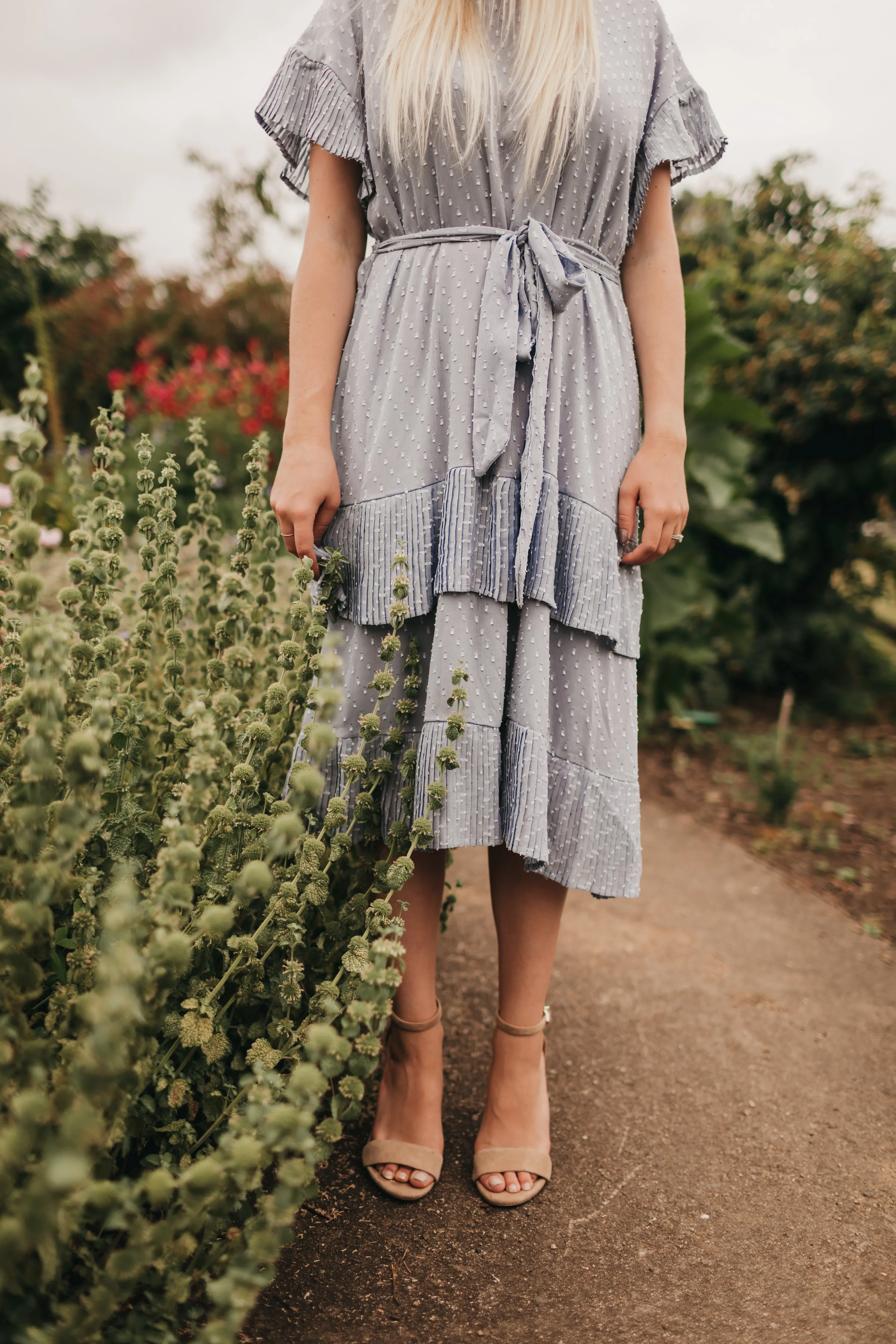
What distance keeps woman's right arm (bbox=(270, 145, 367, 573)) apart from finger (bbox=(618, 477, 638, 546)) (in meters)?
0.47

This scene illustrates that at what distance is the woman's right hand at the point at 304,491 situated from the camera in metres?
1.44

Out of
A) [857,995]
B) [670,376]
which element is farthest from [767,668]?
[670,376]

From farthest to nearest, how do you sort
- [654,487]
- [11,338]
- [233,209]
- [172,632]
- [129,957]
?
[11,338] < [233,209] < [654,487] < [172,632] < [129,957]

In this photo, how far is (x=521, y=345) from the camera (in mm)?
1426

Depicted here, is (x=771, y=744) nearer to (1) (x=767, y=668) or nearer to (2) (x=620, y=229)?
(1) (x=767, y=668)

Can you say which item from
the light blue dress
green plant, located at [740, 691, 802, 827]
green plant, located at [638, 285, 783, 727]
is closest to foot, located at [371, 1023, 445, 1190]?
the light blue dress

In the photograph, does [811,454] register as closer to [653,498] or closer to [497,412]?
[653,498]

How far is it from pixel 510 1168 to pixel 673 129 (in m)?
1.75

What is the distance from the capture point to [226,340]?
1023cm

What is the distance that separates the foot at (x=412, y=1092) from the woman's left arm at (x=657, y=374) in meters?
0.90

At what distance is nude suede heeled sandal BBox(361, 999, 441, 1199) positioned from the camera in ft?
4.94

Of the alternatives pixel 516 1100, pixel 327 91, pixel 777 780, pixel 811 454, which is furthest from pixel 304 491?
pixel 811 454

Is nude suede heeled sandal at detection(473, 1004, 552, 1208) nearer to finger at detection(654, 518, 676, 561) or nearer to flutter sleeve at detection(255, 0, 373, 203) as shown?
finger at detection(654, 518, 676, 561)

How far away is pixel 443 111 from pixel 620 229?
355 millimetres
